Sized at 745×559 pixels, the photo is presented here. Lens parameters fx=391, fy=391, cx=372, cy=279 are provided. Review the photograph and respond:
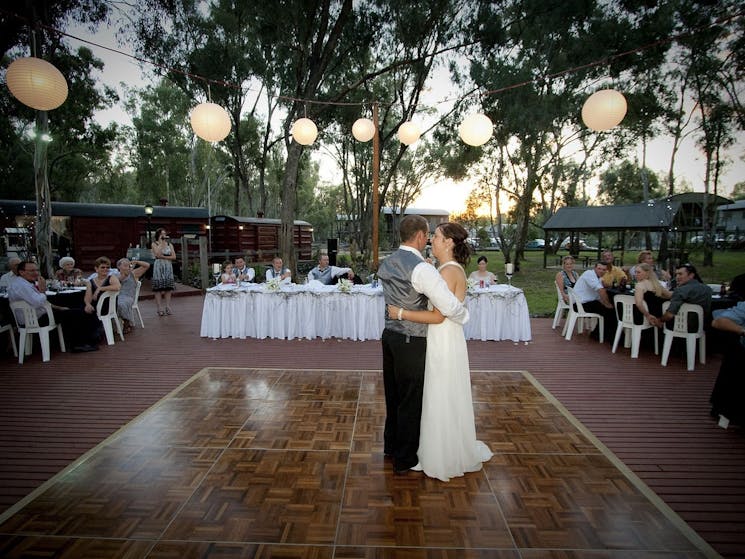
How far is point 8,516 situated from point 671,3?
16.3 m

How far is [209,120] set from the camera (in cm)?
452

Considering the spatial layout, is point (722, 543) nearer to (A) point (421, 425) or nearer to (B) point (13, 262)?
(A) point (421, 425)

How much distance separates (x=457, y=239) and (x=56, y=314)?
5776 mm

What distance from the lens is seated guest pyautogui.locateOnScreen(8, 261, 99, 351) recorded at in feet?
15.5

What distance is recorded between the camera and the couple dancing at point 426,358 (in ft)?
7.40

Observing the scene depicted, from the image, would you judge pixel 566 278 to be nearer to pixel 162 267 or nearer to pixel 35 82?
pixel 35 82

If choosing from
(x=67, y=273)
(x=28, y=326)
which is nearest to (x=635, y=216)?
(x=67, y=273)

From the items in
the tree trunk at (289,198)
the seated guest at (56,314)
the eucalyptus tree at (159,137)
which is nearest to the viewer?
the seated guest at (56,314)

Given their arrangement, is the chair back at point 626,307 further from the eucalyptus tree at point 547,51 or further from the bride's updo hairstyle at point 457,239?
the eucalyptus tree at point 547,51

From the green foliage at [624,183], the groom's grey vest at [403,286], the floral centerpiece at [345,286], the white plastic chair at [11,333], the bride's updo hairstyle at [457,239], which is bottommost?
the white plastic chair at [11,333]

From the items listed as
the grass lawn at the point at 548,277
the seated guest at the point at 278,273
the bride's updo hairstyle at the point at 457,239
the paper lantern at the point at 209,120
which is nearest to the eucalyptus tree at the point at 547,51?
the grass lawn at the point at 548,277

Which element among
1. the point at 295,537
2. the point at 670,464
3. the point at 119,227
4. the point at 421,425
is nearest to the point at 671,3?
the point at 670,464

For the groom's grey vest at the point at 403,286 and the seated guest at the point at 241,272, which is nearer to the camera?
the groom's grey vest at the point at 403,286

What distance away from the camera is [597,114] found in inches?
167
